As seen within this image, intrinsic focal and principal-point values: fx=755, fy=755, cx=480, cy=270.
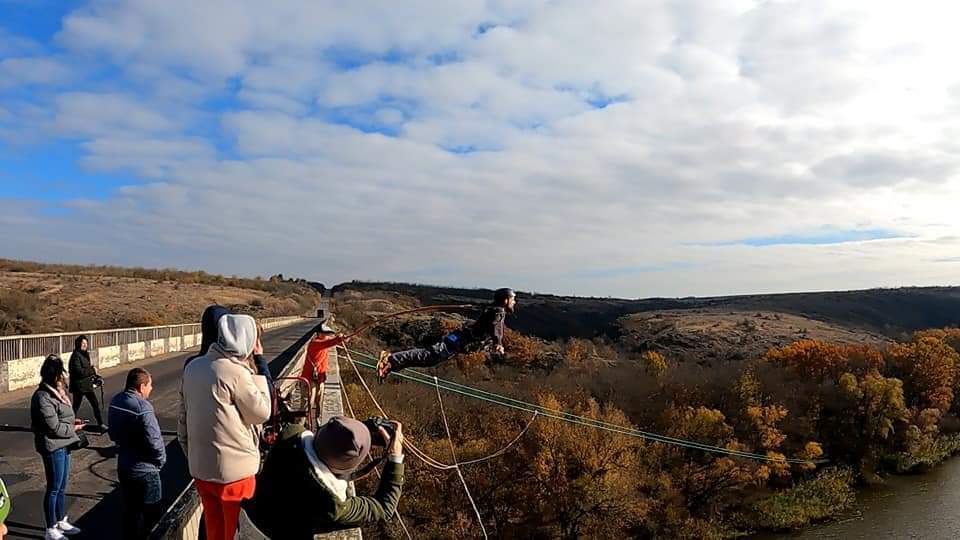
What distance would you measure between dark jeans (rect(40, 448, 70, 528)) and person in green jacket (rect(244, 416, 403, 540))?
4.55m

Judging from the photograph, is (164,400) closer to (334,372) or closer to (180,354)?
(334,372)

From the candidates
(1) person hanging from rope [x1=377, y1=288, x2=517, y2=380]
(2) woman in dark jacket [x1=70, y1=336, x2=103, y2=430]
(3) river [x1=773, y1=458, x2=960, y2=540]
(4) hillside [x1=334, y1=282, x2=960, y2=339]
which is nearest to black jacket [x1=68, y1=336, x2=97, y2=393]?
(2) woman in dark jacket [x1=70, y1=336, x2=103, y2=430]

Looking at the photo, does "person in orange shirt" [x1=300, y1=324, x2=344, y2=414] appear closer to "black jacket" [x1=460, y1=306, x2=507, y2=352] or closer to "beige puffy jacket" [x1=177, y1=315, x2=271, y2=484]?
"black jacket" [x1=460, y1=306, x2=507, y2=352]

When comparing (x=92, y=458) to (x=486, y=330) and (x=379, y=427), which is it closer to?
(x=486, y=330)

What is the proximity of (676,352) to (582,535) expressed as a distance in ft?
174

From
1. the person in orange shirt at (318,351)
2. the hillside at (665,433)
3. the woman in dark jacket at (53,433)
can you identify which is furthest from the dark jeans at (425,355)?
the hillside at (665,433)

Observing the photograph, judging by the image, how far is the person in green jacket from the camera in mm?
3535

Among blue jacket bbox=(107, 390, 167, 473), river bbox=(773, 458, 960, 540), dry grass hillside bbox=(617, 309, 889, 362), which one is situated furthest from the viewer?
dry grass hillside bbox=(617, 309, 889, 362)

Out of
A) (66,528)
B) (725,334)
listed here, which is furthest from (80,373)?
(725,334)

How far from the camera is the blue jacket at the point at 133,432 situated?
6148 millimetres

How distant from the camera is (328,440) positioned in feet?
11.6

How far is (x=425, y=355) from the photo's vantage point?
6.68m

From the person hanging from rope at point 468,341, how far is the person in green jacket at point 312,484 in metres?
2.72

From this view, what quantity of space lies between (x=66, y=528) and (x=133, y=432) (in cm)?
219
